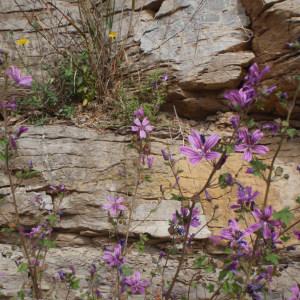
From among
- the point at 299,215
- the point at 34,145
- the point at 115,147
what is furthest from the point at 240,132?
the point at 34,145

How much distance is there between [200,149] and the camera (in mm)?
1919

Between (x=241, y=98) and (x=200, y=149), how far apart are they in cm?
28

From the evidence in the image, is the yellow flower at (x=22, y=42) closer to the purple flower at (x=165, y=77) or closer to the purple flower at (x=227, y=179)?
the purple flower at (x=165, y=77)

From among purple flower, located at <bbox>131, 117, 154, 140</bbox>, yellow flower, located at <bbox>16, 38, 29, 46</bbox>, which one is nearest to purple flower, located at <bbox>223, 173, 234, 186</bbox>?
purple flower, located at <bbox>131, 117, 154, 140</bbox>

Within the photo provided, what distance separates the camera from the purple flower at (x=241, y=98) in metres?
1.76

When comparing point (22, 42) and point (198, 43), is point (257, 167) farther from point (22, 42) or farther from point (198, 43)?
point (22, 42)

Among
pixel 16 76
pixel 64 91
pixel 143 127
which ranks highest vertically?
pixel 16 76

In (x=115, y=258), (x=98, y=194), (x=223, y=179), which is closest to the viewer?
(x=223, y=179)

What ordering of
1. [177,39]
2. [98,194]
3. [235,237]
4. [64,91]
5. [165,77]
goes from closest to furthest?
[235,237] → [98,194] → [165,77] → [177,39] → [64,91]

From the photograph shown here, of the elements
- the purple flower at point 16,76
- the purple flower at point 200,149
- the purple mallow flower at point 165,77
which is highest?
the purple flower at point 16,76

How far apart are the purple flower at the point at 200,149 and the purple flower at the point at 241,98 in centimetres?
16

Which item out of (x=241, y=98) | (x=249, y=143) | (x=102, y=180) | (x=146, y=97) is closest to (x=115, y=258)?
(x=249, y=143)

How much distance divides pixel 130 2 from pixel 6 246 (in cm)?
276

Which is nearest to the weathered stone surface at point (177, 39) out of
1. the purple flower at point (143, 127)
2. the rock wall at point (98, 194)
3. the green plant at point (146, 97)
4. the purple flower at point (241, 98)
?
the green plant at point (146, 97)
